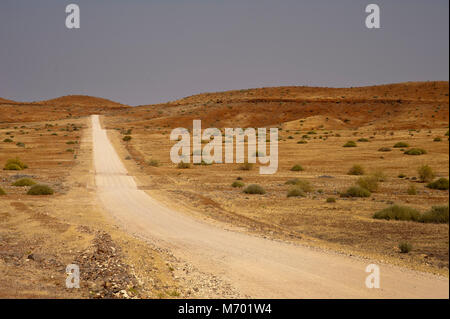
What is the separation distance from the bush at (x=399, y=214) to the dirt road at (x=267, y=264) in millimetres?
5673

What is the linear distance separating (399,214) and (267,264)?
8.02 meters

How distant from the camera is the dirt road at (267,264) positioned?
A: 9078 mm

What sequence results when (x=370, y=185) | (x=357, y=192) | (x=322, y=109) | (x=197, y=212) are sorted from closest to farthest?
(x=197, y=212) < (x=357, y=192) < (x=370, y=185) < (x=322, y=109)

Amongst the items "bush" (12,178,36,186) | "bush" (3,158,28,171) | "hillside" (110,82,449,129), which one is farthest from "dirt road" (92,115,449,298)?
"hillside" (110,82,449,129)

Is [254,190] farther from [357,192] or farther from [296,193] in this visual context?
[357,192]

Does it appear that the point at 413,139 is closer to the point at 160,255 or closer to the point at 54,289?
the point at 160,255

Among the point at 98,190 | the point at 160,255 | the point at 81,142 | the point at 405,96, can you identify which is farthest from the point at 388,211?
the point at 405,96

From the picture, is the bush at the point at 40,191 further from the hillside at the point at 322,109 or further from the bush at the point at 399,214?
the hillside at the point at 322,109

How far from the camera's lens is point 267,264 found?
1168 cm

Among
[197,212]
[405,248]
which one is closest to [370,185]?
[197,212]

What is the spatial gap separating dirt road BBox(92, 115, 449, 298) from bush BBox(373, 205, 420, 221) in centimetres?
567

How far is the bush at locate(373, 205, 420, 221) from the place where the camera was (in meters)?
16.9

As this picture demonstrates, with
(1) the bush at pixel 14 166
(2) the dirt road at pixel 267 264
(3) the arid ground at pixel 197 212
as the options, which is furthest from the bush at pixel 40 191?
(1) the bush at pixel 14 166

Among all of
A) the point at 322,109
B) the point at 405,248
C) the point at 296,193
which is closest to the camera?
the point at 405,248
